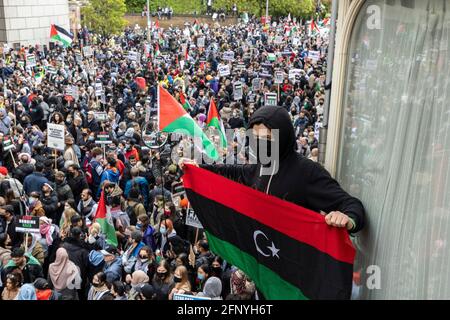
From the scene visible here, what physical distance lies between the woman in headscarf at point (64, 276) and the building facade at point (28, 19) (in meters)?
32.6

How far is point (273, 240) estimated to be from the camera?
13.5 feet

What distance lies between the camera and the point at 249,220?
14.1 ft

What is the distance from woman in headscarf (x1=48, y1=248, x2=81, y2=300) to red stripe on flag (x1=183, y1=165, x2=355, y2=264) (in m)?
2.88

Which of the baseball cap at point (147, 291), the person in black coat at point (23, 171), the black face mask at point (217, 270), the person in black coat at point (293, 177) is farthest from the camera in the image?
the person in black coat at point (23, 171)

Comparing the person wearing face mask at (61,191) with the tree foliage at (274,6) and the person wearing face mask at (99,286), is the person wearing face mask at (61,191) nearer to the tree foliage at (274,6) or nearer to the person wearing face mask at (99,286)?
the person wearing face mask at (99,286)

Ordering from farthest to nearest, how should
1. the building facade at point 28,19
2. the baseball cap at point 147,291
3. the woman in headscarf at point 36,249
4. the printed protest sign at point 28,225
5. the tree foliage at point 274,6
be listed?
the tree foliage at point 274,6 < the building facade at point 28,19 < the woman in headscarf at point 36,249 < the printed protest sign at point 28,225 < the baseball cap at point 147,291

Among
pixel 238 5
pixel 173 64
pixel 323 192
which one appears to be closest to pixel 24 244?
pixel 323 192

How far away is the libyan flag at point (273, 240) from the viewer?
367 centimetres

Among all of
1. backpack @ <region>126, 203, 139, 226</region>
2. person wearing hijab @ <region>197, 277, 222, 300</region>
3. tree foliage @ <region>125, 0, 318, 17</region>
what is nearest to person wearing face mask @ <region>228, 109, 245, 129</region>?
backpack @ <region>126, 203, 139, 226</region>

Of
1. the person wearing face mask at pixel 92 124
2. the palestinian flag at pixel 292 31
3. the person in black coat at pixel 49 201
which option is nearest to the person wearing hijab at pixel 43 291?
the person in black coat at pixel 49 201

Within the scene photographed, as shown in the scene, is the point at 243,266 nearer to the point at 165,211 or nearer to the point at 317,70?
the point at 165,211

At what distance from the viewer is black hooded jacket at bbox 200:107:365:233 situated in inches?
151

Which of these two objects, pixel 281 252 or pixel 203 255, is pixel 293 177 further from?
pixel 203 255

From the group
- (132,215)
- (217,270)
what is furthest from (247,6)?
(217,270)
